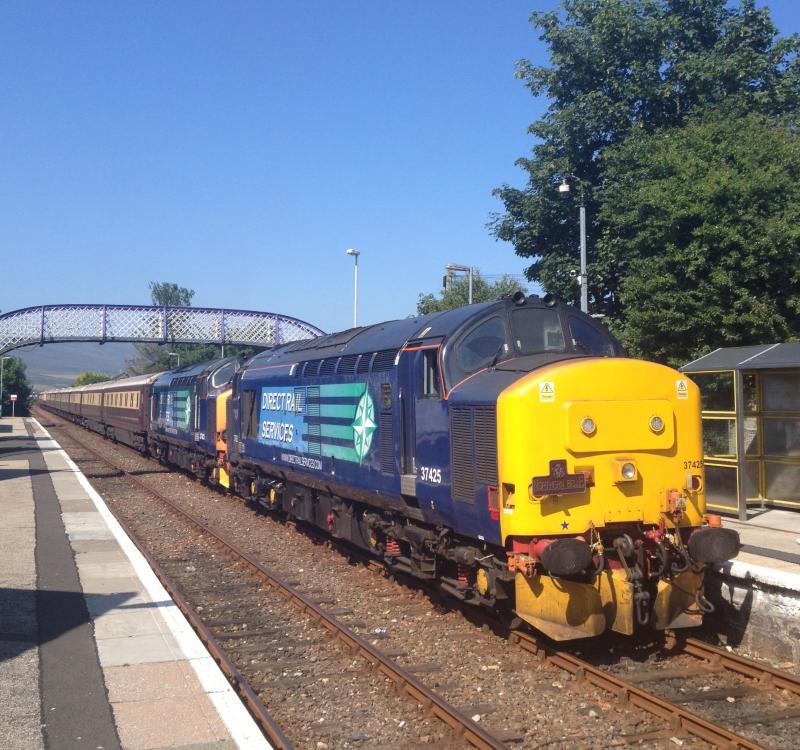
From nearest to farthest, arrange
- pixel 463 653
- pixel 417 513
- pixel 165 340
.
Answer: pixel 463 653 < pixel 417 513 < pixel 165 340

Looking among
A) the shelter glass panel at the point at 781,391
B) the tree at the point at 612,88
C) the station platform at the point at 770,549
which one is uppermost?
the tree at the point at 612,88

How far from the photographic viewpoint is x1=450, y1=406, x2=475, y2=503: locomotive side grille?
303 inches

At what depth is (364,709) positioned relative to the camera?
6.57 metres

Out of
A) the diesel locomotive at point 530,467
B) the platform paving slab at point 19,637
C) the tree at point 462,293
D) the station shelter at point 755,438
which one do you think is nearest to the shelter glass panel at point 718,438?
the station shelter at point 755,438

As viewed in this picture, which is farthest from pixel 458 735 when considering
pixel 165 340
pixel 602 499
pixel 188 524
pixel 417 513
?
pixel 165 340

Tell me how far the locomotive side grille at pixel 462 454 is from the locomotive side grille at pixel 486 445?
0.29 feet

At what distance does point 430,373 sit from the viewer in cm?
864

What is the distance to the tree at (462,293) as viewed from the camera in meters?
39.0

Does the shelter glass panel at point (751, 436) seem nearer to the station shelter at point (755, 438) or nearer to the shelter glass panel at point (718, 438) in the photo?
the station shelter at point (755, 438)

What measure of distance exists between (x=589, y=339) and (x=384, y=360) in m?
2.44

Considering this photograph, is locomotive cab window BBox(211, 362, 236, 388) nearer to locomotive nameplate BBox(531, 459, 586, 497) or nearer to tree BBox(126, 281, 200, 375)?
locomotive nameplate BBox(531, 459, 586, 497)

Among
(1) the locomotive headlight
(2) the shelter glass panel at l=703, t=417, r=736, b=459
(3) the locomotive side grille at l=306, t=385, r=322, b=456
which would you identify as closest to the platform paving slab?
(3) the locomotive side grille at l=306, t=385, r=322, b=456

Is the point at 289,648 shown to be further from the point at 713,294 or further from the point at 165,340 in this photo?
the point at 165,340

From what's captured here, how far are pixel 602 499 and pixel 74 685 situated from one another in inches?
192
